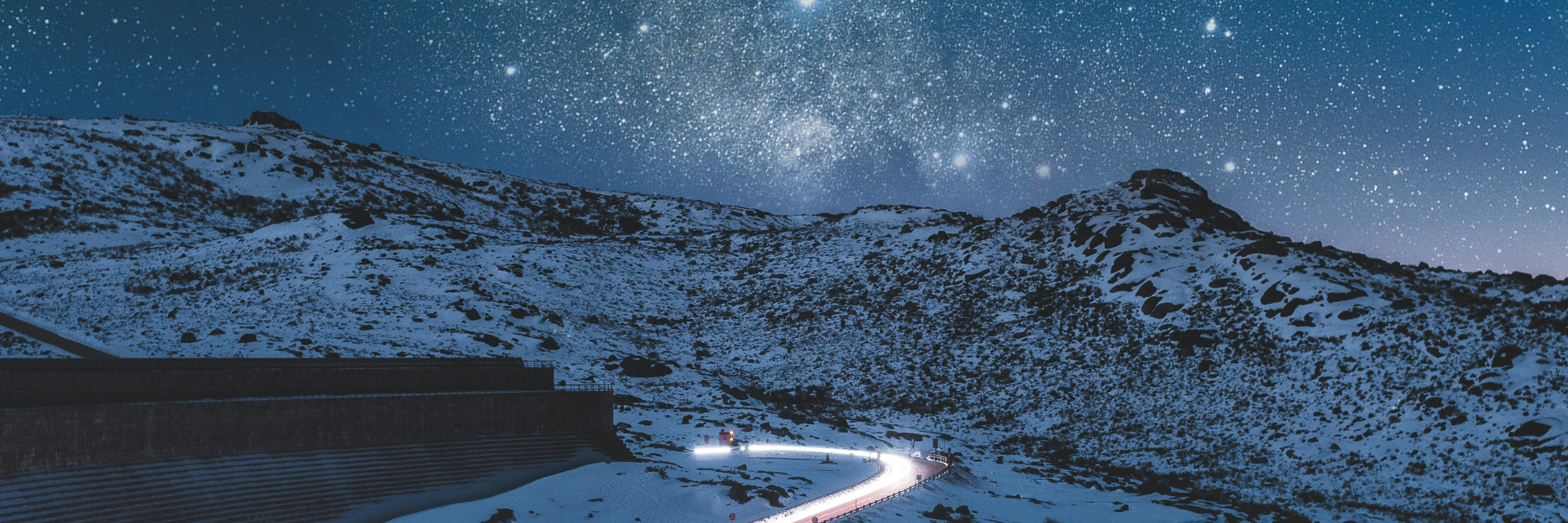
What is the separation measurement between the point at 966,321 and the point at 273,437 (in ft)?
137

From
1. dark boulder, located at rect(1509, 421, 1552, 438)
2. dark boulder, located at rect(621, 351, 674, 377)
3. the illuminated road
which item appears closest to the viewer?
the illuminated road

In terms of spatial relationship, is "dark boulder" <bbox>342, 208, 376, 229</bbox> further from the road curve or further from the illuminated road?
the illuminated road

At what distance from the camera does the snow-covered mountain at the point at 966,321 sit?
34406mm

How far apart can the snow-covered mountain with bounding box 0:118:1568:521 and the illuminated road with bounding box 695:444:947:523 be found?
2.41 meters

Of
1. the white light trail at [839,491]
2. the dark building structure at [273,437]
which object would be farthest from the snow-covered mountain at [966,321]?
the dark building structure at [273,437]

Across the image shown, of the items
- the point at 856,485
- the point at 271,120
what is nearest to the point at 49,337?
the point at 856,485

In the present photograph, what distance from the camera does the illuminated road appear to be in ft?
80.3

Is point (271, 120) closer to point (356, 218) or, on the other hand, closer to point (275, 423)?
point (356, 218)

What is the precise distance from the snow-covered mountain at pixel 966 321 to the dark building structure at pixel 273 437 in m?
6.59

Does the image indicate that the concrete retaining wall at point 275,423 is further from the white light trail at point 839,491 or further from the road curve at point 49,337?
the road curve at point 49,337

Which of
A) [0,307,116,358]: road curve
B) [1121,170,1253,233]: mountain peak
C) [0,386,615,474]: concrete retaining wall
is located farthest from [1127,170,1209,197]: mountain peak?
[0,307,116,358]: road curve

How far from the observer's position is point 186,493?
20.8m

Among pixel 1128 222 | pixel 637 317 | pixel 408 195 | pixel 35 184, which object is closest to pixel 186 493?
pixel 637 317

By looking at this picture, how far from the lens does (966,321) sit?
57.3 meters
